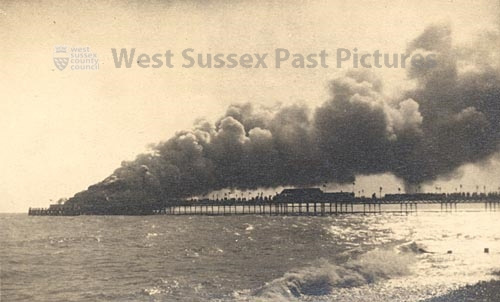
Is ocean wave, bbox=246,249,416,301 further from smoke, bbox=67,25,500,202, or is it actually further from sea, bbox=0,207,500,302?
smoke, bbox=67,25,500,202

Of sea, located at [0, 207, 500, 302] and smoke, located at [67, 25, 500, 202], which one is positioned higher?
smoke, located at [67, 25, 500, 202]

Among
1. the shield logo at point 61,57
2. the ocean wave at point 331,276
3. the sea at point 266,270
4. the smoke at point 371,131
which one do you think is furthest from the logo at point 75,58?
the ocean wave at point 331,276

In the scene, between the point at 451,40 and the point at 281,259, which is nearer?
the point at 451,40

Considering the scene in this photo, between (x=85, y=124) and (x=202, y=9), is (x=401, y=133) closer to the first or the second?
(x=202, y=9)

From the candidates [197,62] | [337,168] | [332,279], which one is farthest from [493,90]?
[197,62]

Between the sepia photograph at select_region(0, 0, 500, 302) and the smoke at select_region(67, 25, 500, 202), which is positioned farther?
the smoke at select_region(67, 25, 500, 202)

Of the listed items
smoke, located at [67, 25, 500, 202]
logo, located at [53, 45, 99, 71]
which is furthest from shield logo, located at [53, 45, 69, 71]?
smoke, located at [67, 25, 500, 202]

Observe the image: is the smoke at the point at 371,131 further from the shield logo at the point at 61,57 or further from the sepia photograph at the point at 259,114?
the shield logo at the point at 61,57

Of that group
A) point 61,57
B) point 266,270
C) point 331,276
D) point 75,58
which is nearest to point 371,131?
point 331,276
